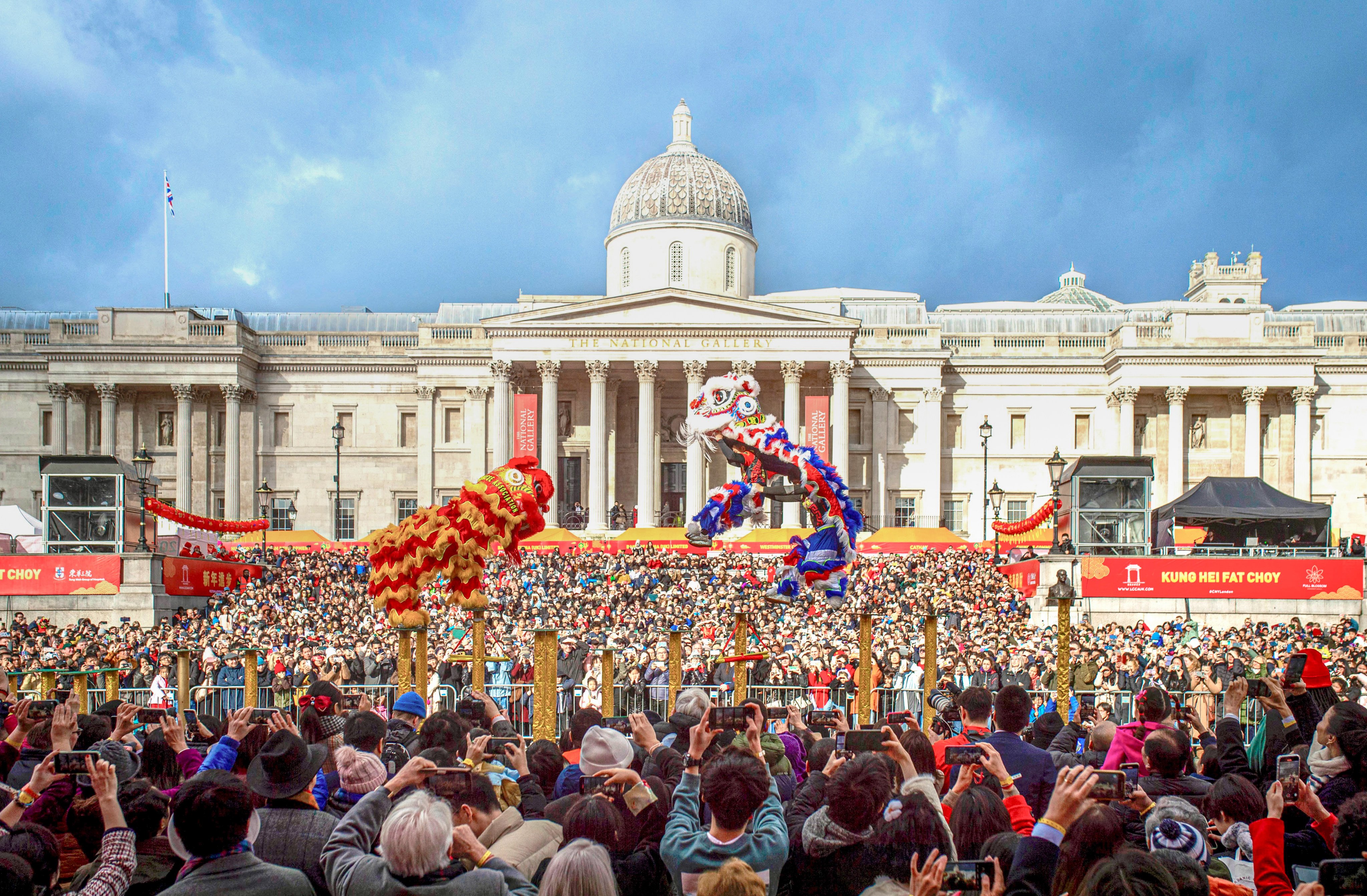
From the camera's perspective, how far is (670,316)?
47.9 m

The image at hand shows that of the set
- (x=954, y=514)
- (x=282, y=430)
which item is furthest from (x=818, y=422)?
(x=282, y=430)

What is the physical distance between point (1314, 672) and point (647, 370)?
40917 millimetres

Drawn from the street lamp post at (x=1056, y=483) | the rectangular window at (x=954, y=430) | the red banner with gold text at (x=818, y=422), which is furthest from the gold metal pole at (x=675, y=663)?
the rectangular window at (x=954, y=430)

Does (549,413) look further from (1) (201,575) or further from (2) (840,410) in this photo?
(1) (201,575)

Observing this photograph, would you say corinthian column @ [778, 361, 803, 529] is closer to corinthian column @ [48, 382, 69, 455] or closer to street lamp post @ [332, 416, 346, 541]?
street lamp post @ [332, 416, 346, 541]

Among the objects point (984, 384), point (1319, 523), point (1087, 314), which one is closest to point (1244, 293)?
point (1087, 314)

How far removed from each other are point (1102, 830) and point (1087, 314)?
5870 cm

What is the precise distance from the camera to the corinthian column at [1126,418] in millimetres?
51219

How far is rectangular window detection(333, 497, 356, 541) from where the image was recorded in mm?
53062

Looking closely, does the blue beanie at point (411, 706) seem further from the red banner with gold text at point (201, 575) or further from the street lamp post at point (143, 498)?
the red banner with gold text at point (201, 575)

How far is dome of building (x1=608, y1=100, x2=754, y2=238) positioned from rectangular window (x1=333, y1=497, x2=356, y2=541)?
17845 millimetres

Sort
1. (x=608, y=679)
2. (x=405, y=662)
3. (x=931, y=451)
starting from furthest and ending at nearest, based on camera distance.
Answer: (x=931, y=451), (x=405, y=662), (x=608, y=679)

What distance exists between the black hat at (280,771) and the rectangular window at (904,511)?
4805 cm

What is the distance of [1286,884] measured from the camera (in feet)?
15.5
